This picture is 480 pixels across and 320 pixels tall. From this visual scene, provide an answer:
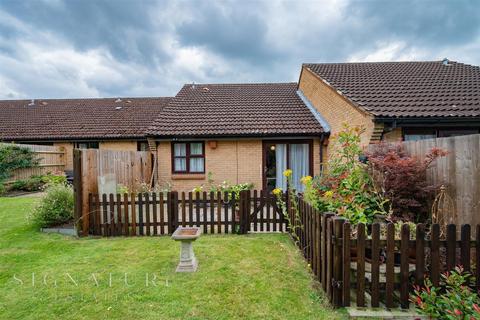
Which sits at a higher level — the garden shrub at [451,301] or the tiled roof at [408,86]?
the tiled roof at [408,86]

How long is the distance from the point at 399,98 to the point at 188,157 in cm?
821

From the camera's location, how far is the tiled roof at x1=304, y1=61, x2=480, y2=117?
771 cm

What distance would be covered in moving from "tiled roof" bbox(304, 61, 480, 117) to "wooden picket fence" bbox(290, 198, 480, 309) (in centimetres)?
515

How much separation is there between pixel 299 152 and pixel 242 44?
28.3 feet

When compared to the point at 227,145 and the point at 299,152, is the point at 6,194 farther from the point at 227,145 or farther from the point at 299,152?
the point at 299,152

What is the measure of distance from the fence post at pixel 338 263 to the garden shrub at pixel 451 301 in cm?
76

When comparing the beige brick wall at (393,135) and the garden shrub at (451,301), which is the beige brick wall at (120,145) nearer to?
the beige brick wall at (393,135)

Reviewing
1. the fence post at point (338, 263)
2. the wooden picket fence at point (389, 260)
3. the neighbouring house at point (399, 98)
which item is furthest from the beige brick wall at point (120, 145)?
the fence post at point (338, 263)

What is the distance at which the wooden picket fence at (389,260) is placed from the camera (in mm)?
2932

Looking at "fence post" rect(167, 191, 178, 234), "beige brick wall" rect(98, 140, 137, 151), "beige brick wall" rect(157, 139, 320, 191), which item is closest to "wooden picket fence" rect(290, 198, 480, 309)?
"fence post" rect(167, 191, 178, 234)

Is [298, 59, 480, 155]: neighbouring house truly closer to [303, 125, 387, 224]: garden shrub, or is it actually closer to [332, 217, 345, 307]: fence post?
[303, 125, 387, 224]: garden shrub

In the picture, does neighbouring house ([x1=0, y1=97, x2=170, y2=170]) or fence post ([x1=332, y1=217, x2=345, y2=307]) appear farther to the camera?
neighbouring house ([x1=0, y1=97, x2=170, y2=170])

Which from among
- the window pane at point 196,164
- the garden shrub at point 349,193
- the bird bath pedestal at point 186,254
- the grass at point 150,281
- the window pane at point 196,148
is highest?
the window pane at point 196,148

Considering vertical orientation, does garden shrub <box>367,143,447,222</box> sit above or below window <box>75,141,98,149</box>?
below
